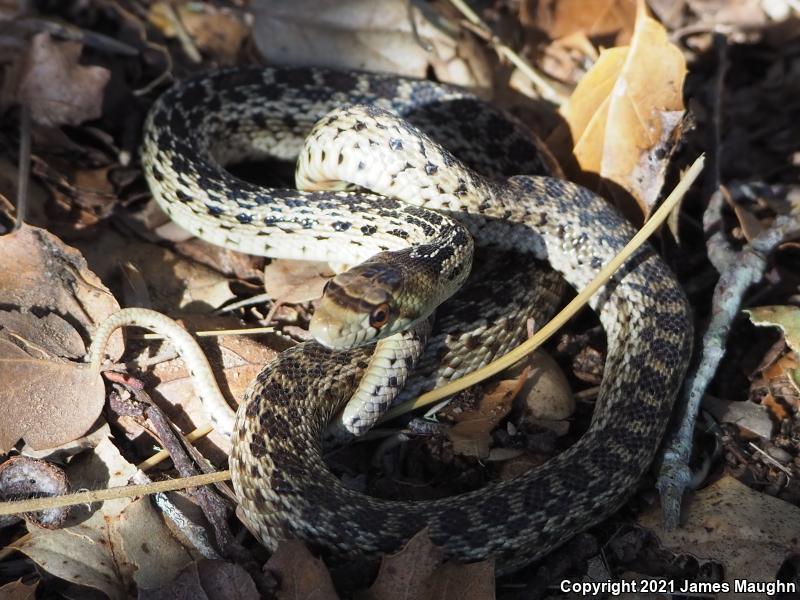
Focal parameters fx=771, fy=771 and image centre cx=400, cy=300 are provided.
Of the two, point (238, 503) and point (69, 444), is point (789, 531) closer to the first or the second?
point (238, 503)

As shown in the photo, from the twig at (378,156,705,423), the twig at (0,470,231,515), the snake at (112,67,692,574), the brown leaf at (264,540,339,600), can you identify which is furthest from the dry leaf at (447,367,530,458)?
the twig at (0,470,231,515)

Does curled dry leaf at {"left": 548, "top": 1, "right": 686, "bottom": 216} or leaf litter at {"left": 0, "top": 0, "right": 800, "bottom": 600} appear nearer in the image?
leaf litter at {"left": 0, "top": 0, "right": 800, "bottom": 600}

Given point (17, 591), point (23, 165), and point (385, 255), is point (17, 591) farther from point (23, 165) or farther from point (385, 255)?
point (23, 165)

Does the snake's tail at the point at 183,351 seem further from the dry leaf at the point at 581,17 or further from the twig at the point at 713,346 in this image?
the dry leaf at the point at 581,17

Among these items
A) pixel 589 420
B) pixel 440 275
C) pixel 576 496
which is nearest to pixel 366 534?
pixel 576 496

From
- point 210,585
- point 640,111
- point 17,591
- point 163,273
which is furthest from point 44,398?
point 640,111

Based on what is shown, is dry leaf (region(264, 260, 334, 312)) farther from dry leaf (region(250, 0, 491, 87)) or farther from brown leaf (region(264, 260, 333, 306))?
dry leaf (region(250, 0, 491, 87))
